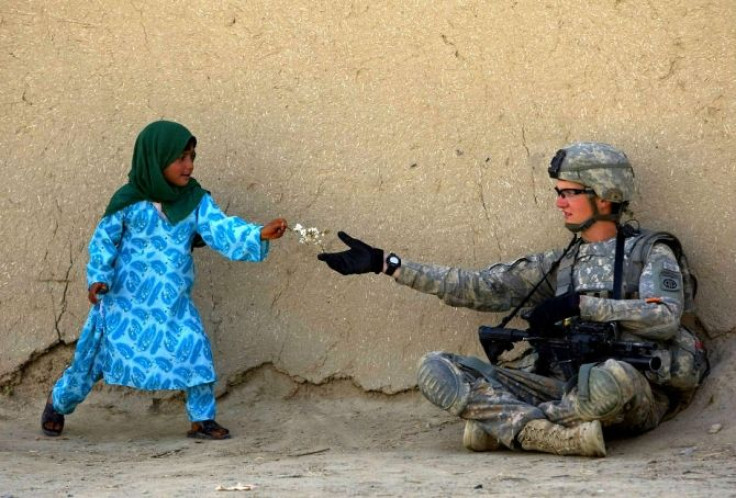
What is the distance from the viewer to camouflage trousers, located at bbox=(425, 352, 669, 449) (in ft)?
15.4

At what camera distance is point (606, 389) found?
15.3 feet

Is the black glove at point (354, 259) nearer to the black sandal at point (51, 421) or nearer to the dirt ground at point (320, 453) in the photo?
the dirt ground at point (320, 453)

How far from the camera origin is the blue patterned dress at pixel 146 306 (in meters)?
5.53

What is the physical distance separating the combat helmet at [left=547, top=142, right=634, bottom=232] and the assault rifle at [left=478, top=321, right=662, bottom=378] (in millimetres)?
460

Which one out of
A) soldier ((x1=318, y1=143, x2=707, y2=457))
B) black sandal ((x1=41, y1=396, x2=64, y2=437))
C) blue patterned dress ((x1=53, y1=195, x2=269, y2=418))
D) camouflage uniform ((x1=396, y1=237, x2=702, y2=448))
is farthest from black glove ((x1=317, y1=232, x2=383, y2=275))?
black sandal ((x1=41, y1=396, x2=64, y2=437))

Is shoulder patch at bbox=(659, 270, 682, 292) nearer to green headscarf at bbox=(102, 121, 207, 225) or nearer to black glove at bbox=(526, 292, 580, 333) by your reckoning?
black glove at bbox=(526, 292, 580, 333)

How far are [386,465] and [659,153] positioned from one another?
1.73 meters

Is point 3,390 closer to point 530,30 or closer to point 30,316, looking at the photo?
point 30,316

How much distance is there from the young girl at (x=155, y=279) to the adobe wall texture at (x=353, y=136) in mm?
414

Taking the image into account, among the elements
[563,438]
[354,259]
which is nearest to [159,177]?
[354,259]

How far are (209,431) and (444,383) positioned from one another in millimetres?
1120

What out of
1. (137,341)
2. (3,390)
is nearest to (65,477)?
(137,341)

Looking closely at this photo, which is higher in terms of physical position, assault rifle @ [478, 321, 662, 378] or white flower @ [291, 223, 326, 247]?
white flower @ [291, 223, 326, 247]

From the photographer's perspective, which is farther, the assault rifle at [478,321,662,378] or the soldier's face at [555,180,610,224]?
the soldier's face at [555,180,610,224]
